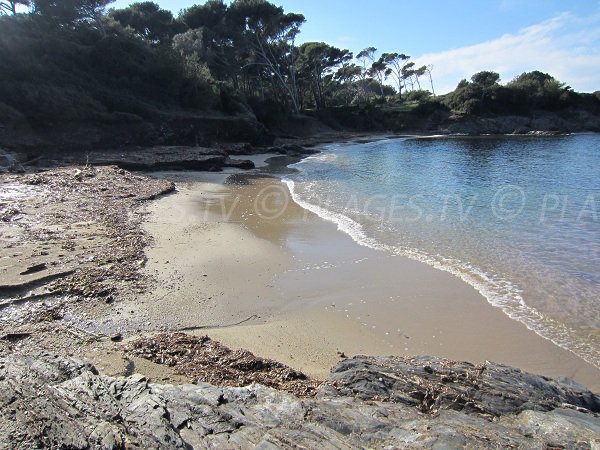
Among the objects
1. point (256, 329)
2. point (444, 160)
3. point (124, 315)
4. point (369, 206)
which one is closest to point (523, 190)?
point (369, 206)

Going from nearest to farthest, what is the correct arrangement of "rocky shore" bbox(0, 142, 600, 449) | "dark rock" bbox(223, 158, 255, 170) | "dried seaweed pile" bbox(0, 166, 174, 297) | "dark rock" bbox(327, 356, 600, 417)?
"rocky shore" bbox(0, 142, 600, 449) < "dark rock" bbox(327, 356, 600, 417) < "dried seaweed pile" bbox(0, 166, 174, 297) < "dark rock" bbox(223, 158, 255, 170)

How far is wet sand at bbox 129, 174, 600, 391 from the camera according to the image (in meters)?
5.51

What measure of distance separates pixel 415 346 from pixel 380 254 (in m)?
3.75

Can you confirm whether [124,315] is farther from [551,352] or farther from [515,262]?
[515,262]

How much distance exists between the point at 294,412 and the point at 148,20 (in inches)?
2296

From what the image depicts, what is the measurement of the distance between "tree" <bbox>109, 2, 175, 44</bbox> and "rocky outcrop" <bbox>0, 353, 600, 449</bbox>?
53.8m

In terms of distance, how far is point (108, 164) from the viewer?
2089 cm

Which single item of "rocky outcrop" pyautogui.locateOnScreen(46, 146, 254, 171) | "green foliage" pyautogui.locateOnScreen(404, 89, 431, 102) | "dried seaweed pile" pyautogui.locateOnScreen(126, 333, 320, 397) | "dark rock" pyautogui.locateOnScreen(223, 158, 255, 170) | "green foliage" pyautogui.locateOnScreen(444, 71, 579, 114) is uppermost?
"green foliage" pyautogui.locateOnScreen(404, 89, 431, 102)

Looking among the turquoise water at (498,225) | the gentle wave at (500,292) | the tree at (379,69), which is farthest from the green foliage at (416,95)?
the gentle wave at (500,292)

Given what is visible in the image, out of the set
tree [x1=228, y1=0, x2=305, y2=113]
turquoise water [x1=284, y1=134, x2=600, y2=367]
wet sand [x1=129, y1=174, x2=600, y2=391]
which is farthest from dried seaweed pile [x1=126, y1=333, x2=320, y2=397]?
tree [x1=228, y1=0, x2=305, y2=113]

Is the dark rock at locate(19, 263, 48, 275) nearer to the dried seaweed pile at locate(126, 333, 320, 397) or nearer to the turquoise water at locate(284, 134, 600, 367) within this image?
the dried seaweed pile at locate(126, 333, 320, 397)

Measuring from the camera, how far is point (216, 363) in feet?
15.6

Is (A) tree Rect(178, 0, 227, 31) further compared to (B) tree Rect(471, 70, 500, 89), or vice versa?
(B) tree Rect(471, 70, 500, 89)

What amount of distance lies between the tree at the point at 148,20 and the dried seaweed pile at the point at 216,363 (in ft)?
172
